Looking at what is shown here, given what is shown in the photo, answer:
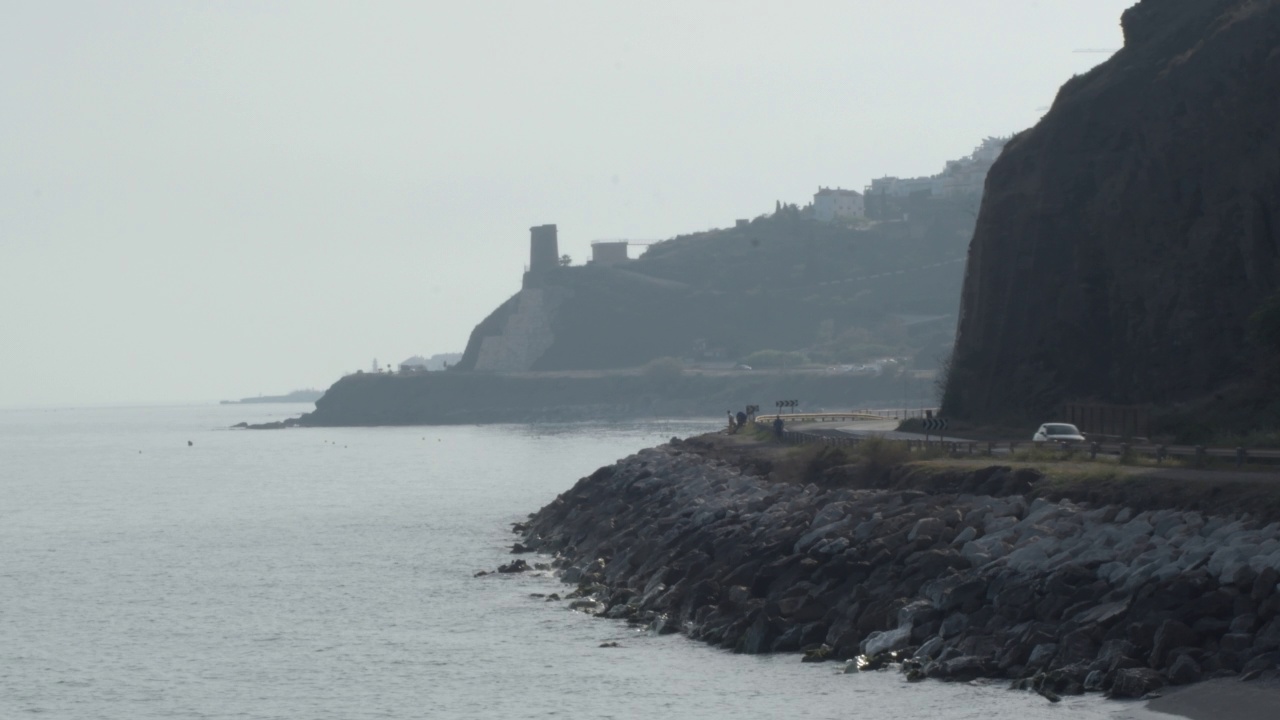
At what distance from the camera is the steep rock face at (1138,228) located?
40.1 metres

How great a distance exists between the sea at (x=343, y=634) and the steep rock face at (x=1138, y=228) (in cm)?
1654

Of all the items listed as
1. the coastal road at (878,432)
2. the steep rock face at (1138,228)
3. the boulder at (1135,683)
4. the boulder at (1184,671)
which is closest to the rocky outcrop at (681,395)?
the coastal road at (878,432)

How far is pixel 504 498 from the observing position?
69.1 meters

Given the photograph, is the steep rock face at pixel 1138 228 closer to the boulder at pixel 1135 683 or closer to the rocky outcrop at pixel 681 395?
the boulder at pixel 1135 683

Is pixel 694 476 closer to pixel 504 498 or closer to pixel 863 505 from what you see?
pixel 863 505

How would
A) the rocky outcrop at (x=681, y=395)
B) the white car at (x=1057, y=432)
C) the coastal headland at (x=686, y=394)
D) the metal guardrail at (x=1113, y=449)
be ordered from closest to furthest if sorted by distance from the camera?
1. the metal guardrail at (x=1113, y=449)
2. the white car at (x=1057, y=432)
3. the coastal headland at (x=686, y=394)
4. the rocky outcrop at (x=681, y=395)

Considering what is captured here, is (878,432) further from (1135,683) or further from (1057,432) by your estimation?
(1135,683)

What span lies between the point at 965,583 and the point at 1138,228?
24.0m

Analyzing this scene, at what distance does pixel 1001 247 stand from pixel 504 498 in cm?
2759

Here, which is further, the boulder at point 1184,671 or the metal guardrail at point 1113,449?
the metal guardrail at point 1113,449

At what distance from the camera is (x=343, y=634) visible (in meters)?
31.9

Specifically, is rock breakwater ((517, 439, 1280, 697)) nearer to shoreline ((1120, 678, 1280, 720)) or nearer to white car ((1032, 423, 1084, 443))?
shoreline ((1120, 678, 1280, 720))

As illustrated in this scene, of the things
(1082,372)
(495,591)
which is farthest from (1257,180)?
(495,591)

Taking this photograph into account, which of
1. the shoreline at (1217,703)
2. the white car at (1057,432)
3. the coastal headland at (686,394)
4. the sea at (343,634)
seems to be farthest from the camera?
the coastal headland at (686,394)
